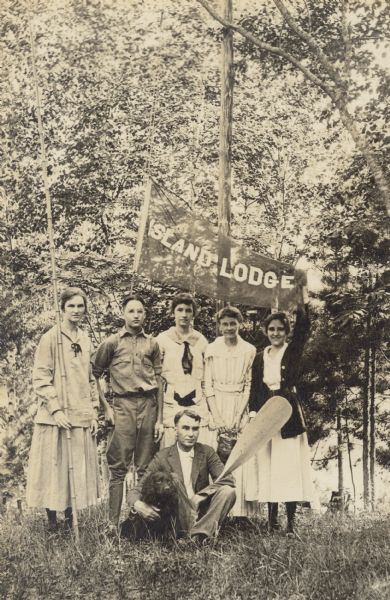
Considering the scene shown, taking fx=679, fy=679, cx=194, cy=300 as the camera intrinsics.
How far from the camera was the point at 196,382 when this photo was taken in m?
4.86

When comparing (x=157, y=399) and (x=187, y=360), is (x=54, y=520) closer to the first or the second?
(x=157, y=399)

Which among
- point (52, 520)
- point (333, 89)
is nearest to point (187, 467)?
point (52, 520)

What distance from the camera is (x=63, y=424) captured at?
4527mm

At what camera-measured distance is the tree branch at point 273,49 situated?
5.29 m

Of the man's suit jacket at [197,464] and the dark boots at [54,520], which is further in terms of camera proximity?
the dark boots at [54,520]

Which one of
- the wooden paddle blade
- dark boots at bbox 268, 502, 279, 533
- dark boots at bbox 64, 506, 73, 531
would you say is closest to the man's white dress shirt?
the wooden paddle blade

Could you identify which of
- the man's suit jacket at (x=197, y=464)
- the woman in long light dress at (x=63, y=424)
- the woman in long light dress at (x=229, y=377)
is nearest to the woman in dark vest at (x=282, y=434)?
the woman in long light dress at (x=229, y=377)

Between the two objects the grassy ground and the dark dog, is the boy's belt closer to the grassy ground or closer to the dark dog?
the dark dog

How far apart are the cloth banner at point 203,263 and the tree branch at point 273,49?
4.60ft

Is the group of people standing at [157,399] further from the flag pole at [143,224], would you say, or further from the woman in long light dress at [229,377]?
the flag pole at [143,224]

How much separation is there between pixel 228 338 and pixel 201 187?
6.46 feet

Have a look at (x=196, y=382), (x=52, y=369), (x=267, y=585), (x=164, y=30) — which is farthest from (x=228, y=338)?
(x=164, y=30)

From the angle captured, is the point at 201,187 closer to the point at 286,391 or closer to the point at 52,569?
the point at 286,391

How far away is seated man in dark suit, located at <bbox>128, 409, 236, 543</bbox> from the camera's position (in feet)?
13.4
